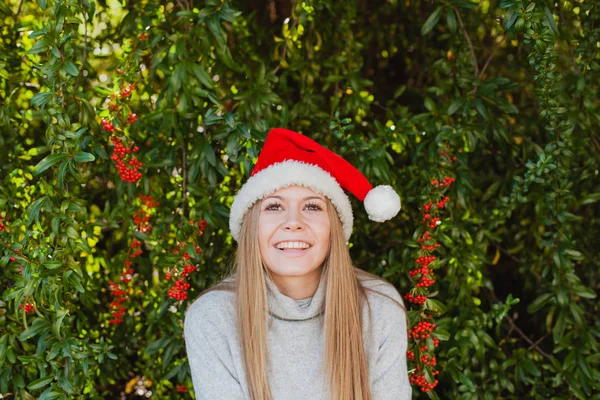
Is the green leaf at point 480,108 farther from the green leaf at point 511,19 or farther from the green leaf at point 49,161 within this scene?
the green leaf at point 49,161

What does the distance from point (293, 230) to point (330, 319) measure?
27cm

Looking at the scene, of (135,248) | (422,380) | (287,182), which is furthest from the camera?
(135,248)

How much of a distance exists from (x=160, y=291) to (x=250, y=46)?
98 cm

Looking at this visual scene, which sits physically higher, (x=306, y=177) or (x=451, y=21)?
(x=451, y=21)

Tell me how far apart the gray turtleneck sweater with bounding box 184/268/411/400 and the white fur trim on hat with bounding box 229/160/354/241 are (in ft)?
0.77

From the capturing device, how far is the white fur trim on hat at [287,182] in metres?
1.92

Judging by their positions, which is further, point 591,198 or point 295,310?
point 591,198

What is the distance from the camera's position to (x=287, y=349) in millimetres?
1958

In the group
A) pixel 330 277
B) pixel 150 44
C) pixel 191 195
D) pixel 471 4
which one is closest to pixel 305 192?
pixel 330 277

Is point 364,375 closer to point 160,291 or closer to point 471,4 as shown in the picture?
point 160,291

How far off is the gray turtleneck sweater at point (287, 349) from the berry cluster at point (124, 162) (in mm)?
436

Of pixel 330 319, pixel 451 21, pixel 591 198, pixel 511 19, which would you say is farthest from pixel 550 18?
pixel 330 319

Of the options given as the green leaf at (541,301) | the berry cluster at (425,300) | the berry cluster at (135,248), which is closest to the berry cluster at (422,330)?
the berry cluster at (425,300)

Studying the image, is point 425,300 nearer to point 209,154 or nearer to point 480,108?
point 480,108
